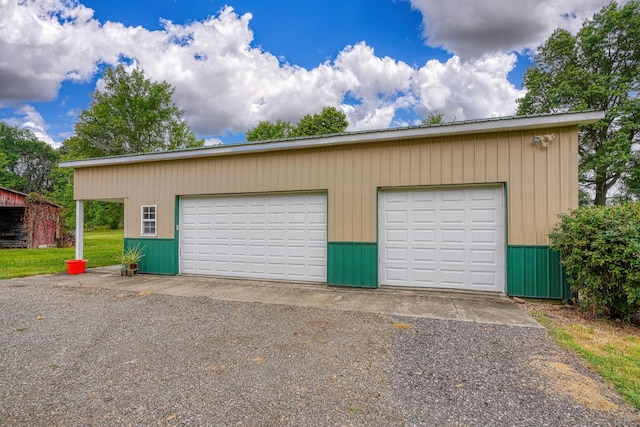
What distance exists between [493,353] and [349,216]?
3686 mm

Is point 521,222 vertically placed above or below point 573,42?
below

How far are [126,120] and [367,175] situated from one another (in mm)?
26752

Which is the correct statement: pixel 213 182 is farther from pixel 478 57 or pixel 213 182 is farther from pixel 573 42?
pixel 573 42

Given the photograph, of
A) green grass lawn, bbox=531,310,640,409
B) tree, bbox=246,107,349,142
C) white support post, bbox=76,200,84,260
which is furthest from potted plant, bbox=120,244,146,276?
tree, bbox=246,107,349,142

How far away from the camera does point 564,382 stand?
8.09 feet

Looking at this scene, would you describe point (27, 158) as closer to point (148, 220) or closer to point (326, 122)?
point (326, 122)

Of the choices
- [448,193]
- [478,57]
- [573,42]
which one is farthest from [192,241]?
[573,42]

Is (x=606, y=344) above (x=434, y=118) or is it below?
below

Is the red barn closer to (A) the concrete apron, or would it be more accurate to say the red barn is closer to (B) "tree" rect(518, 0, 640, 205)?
(A) the concrete apron

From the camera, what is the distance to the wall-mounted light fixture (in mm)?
5184

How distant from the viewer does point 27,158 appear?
1679 inches

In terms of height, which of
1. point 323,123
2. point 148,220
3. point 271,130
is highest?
point 271,130

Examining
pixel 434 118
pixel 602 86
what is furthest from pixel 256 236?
pixel 434 118

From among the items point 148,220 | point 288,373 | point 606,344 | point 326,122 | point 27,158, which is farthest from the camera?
point 27,158
